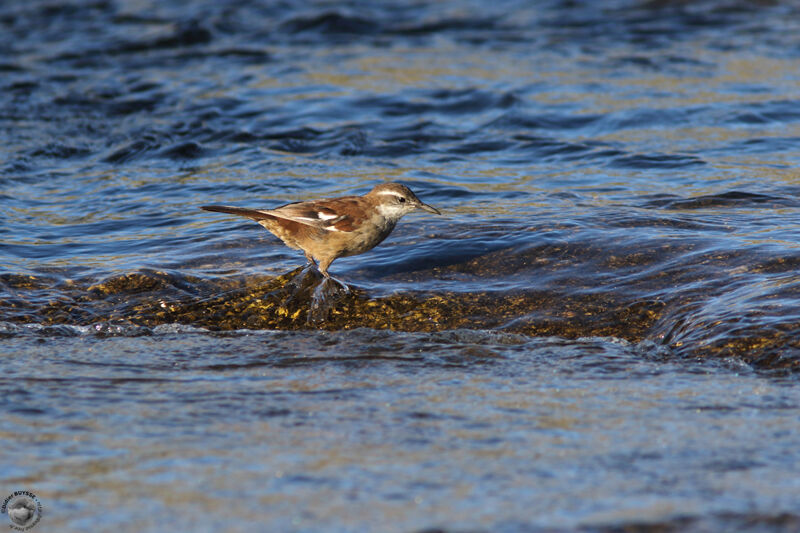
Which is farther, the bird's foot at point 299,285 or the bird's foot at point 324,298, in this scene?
the bird's foot at point 299,285

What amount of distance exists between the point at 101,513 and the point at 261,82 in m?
12.2

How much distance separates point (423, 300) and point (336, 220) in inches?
35.3

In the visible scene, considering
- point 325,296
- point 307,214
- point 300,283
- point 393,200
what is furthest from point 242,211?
point 393,200

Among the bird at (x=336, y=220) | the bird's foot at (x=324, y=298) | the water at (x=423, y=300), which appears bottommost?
the bird's foot at (x=324, y=298)

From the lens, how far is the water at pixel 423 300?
12.9 feet

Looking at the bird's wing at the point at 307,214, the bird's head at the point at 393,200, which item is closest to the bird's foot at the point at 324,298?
the bird's wing at the point at 307,214

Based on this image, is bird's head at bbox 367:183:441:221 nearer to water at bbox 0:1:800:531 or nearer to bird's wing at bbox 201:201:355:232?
bird's wing at bbox 201:201:355:232

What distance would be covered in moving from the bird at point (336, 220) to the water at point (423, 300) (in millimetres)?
326

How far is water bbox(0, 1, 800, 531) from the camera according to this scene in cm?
395

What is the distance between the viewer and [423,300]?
683cm

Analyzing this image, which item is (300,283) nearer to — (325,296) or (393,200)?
(325,296)

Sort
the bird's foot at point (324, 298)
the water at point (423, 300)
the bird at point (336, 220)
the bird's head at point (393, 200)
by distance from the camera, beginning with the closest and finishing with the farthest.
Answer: the water at point (423, 300) → the bird's foot at point (324, 298) → the bird at point (336, 220) → the bird's head at point (393, 200)

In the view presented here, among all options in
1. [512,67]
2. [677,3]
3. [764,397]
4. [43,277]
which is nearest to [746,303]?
[764,397]

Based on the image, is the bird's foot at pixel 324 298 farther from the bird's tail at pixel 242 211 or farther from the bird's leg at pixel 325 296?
the bird's tail at pixel 242 211
